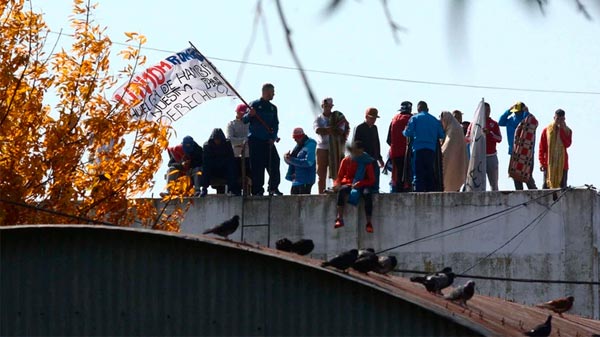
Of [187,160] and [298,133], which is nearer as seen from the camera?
[298,133]

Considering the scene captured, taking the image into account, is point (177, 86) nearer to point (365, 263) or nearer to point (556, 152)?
point (556, 152)

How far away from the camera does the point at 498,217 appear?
75.3 feet

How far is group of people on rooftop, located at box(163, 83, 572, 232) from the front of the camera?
2119 centimetres

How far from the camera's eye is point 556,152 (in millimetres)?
22438

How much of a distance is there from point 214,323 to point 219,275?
0.39 m

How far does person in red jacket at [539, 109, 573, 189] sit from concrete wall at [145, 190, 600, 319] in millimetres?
307

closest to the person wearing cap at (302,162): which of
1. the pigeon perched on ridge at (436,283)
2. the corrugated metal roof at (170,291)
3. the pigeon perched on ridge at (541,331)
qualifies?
the pigeon perched on ridge at (436,283)

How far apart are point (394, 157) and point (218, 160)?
9.22 ft

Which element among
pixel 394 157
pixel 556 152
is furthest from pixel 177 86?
pixel 556 152

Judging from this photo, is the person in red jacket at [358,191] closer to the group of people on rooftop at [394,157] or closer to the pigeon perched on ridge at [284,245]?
the group of people on rooftop at [394,157]

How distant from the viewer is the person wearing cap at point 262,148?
18969 mm

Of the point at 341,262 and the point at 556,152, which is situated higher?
the point at 556,152

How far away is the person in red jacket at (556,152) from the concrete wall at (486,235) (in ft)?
1.01

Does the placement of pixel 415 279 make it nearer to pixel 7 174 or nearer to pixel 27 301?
pixel 27 301
